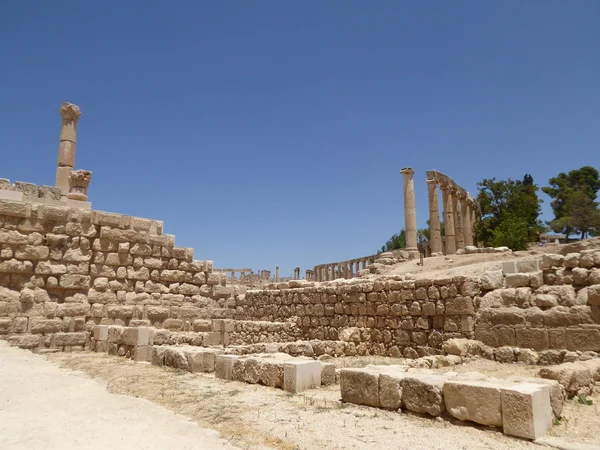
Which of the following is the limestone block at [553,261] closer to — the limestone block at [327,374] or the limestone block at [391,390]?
the limestone block at [327,374]

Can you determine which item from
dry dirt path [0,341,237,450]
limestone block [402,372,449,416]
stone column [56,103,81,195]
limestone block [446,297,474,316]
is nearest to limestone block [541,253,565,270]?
limestone block [446,297,474,316]

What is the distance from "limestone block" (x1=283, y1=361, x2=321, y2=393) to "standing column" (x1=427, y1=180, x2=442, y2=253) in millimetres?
23963

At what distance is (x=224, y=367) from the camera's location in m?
7.61

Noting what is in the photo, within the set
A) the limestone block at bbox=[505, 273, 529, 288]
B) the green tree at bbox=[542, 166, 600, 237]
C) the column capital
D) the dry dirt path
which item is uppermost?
the green tree at bbox=[542, 166, 600, 237]

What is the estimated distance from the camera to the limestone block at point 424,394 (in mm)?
4871

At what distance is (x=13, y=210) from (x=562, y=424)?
12019 millimetres

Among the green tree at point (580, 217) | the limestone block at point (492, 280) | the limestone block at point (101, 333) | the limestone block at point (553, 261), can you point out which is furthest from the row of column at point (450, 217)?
the limestone block at point (101, 333)

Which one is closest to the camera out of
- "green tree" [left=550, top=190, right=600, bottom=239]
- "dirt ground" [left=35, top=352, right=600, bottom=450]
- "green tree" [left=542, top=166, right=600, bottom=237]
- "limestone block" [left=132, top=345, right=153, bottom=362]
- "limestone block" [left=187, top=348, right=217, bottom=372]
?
"dirt ground" [left=35, top=352, right=600, bottom=450]

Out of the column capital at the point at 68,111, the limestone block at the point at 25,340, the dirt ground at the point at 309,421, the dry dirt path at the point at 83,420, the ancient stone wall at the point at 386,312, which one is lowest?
the dirt ground at the point at 309,421

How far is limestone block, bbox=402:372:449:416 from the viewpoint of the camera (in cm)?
487

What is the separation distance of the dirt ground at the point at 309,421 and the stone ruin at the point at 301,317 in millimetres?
215

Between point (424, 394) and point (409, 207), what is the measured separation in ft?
79.1

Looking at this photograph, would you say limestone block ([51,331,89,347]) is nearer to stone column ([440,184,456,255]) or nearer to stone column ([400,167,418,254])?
stone column ([400,167,418,254])

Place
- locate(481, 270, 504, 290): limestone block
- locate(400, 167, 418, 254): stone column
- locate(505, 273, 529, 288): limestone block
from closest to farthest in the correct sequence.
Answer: locate(505, 273, 529, 288): limestone block, locate(481, 270, 504, 290): limestone block, locate(400, 167, 418, 254): stone column
